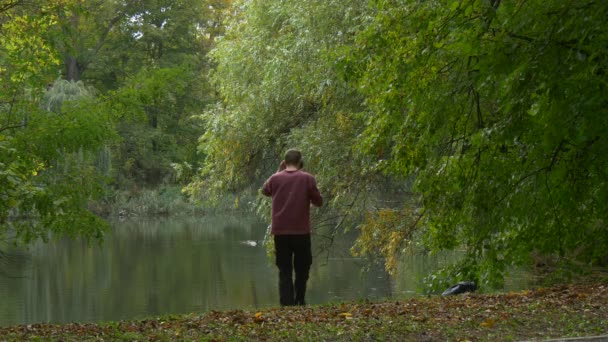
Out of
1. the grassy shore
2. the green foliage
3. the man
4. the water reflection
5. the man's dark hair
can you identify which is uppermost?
the green foliage

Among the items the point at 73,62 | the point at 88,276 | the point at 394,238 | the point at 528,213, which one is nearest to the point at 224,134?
the point at 394,238

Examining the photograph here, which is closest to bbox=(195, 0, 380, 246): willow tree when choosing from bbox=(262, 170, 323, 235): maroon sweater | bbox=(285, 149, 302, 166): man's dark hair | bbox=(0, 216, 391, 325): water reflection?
bbox=(0, 216, 391, 325): water reflection

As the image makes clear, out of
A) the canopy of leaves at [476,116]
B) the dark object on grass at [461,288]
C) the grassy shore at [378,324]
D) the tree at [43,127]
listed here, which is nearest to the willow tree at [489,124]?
the canopy of leaves at [476,116]

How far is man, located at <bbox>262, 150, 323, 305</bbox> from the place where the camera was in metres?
8.34

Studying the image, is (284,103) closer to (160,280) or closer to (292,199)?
(160,280)

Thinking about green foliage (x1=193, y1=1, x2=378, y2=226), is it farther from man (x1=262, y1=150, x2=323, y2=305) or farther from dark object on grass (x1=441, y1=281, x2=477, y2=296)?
man (x1=262, y1=150, x2=323, y2=305)

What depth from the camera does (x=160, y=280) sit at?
22.2m

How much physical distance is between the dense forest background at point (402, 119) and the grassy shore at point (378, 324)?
124cm

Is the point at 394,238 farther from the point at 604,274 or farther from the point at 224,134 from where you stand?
the point at 224,134

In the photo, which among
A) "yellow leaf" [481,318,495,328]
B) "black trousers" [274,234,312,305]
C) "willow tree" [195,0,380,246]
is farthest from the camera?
"willow tree" [195,0,380,246]

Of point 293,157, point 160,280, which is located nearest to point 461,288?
point 293,157

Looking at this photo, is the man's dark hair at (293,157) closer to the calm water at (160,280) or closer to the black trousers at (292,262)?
the black trousers at (292,262)

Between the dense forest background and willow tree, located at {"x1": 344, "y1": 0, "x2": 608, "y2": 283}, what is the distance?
0.02m

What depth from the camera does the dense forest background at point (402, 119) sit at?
23.3ft
